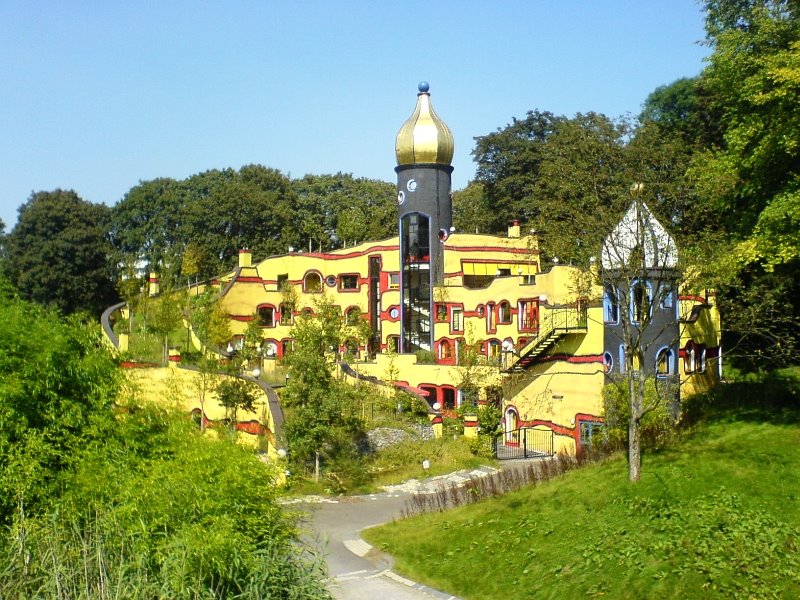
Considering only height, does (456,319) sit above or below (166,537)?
above

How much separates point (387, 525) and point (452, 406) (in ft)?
46.1

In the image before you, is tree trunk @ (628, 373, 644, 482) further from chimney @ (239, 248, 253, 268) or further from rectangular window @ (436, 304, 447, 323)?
chimney @ (239, 248, 253, 268)

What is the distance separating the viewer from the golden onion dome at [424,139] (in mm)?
40156

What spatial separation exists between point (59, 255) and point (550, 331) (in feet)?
110

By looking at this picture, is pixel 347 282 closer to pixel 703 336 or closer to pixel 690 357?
pixel 690 357

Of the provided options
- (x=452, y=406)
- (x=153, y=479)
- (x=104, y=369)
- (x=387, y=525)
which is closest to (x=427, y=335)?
(x=452, y=406)

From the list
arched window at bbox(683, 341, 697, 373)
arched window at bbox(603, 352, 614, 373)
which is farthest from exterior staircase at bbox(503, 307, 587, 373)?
arched window at bbox(683, 341, 697, 373)

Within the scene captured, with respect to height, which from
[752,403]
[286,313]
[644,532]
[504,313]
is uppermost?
[286,313]

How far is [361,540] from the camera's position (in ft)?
63.6

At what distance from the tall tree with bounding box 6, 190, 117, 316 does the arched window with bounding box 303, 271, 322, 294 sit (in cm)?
1525

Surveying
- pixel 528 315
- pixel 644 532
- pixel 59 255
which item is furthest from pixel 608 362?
pixel 59 255

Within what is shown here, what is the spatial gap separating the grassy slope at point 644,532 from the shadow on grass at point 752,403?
1.21 ft

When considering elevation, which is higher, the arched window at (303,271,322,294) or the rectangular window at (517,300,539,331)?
the arched window at (303,271,322,294)

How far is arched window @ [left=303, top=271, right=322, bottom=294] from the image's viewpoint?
44.2 metres
